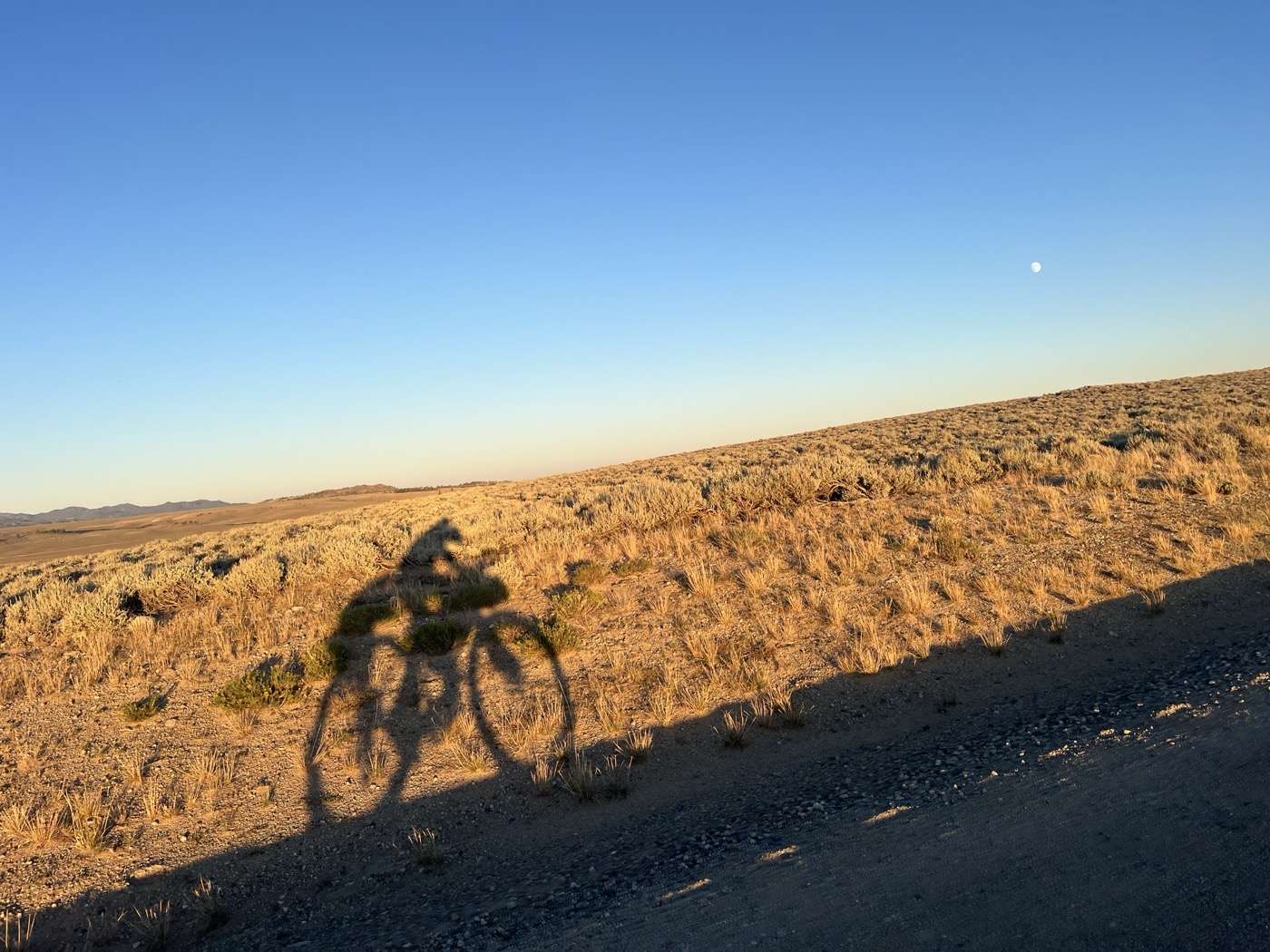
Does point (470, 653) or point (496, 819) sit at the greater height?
point (470, 653)

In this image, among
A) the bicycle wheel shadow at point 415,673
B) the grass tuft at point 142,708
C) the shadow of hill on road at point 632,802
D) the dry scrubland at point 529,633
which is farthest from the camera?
the grass tuft at point 142,708

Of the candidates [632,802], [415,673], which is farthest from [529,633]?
[632,802]

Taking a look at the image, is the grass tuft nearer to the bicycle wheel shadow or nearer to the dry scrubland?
the dry scrubland

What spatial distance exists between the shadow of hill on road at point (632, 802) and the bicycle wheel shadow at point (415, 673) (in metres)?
0.32

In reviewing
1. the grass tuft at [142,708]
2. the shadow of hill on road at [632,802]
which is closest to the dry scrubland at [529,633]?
the grass tuft at [142,708]

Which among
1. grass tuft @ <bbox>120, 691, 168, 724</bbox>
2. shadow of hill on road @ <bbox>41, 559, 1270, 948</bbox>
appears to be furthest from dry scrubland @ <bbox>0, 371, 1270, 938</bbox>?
shadow of hill on road @ <bbox>41, 559, 1270, 948</bbox>

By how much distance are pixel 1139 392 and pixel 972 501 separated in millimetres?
38233

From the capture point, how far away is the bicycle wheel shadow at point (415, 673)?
8312 mm

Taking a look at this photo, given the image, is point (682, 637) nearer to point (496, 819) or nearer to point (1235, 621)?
point (496, 819)

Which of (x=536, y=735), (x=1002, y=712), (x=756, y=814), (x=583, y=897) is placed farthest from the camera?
(x=536, y=735)

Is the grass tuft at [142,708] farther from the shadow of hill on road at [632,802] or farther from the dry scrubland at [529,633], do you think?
the shadow of hill on road at [632,802]

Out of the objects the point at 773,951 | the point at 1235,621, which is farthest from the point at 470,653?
the point at 1235,621

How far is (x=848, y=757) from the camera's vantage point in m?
7.20

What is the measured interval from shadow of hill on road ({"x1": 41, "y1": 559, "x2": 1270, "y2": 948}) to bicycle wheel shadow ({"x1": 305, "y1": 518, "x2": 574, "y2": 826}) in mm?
317
